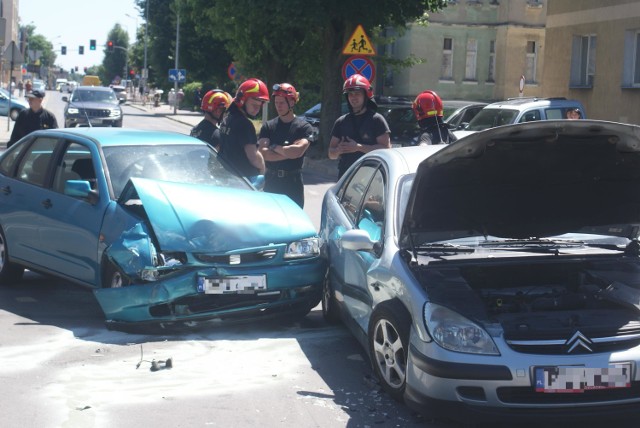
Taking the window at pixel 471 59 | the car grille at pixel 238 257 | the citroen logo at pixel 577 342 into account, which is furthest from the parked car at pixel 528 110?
the window at pixel 471 59

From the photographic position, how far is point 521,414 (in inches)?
192

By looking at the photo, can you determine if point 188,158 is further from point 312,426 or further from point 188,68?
point 188,68

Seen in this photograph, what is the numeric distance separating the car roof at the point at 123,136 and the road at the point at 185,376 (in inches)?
55.7

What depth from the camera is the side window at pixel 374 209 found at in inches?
252

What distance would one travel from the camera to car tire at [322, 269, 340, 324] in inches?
283

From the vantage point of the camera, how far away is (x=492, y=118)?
63.8ft

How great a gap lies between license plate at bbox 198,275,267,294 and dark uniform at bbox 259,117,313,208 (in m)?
2.29

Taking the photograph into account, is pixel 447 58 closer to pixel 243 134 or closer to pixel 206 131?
pixel 206 131

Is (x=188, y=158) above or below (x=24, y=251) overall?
above

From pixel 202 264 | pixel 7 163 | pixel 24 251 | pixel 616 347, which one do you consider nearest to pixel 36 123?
pixel 7 163

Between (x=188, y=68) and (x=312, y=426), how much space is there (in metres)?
61.0

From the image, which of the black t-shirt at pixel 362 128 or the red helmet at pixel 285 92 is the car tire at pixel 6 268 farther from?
the black t-shirt at pixel 362 128

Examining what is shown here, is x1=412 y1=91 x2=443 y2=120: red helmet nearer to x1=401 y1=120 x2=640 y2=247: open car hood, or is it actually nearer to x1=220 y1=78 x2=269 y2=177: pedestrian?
x1=220 y1=78 x2=269 y2=177: pedestrian

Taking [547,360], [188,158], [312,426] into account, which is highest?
[188,158]
